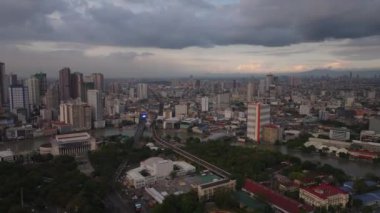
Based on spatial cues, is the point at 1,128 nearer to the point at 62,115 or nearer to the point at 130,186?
the point at 62,115

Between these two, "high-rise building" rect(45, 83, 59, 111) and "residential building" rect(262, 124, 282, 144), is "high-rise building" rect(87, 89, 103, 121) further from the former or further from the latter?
"residential building" rect(262, 124, 282, 144)

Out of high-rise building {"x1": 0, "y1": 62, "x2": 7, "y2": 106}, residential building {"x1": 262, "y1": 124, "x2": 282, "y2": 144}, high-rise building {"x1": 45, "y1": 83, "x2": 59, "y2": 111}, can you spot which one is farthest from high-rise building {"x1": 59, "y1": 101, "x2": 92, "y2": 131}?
residential building {"x1": 262, "y1": 124, "x2": 282, "y2": 144}

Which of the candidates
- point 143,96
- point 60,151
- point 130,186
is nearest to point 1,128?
point 60,151

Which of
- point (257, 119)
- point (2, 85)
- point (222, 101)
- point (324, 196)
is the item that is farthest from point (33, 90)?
point (324, 196)

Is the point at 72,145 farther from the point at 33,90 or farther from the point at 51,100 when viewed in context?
the point at 33,90

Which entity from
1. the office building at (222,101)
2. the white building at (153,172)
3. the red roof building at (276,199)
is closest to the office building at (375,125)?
the red roof building at (276,199)

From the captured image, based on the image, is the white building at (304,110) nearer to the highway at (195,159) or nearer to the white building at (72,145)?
the highway at (195,159)

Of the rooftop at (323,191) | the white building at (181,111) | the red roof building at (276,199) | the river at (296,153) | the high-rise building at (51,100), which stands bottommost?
the river at (296,153)
